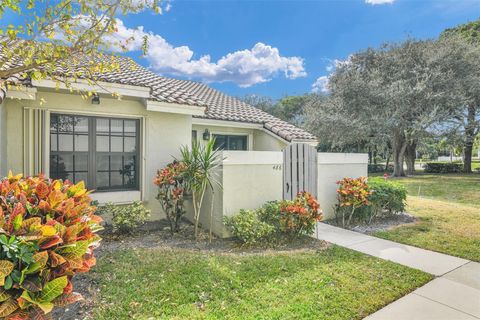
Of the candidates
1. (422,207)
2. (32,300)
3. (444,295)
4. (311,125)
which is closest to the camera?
(32,300)

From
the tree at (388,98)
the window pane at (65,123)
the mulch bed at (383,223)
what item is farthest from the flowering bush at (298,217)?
the tree at (388,98)

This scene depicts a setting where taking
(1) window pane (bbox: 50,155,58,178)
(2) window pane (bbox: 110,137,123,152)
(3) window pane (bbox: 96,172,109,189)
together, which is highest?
(2) window pane (bbox: 110,137,123,152)

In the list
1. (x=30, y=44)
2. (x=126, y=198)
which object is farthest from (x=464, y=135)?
(x=30, y=44)

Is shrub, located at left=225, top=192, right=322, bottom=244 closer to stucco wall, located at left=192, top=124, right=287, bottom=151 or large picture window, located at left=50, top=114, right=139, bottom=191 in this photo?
large picture window, located at left=50, top=114, right=139, bottom=191

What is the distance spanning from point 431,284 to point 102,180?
25.2 feet

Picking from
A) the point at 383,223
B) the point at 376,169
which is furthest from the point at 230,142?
the point at 376,169

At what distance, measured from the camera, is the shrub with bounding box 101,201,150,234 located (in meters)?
6.79

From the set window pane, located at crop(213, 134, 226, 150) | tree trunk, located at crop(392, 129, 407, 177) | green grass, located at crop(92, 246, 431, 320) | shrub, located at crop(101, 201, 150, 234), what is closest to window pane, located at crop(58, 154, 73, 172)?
shrub, located at crop(101, 201, 150, 234)

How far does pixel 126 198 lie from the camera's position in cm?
788

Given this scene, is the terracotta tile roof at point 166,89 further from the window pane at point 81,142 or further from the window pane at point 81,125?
the window pane at point 81,142

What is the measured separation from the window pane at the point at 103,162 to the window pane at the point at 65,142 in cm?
72

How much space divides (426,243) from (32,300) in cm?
754

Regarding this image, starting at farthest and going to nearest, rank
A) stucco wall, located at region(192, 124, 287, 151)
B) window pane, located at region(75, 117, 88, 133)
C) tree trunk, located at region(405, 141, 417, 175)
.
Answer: tree trunk, located at region(405, 141, 417, 175) < stucco wall, located at region(192, 124, 287, 151) < window pane, located at region(75, 117, 88, 133)

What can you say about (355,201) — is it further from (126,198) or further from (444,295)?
(126,198)
